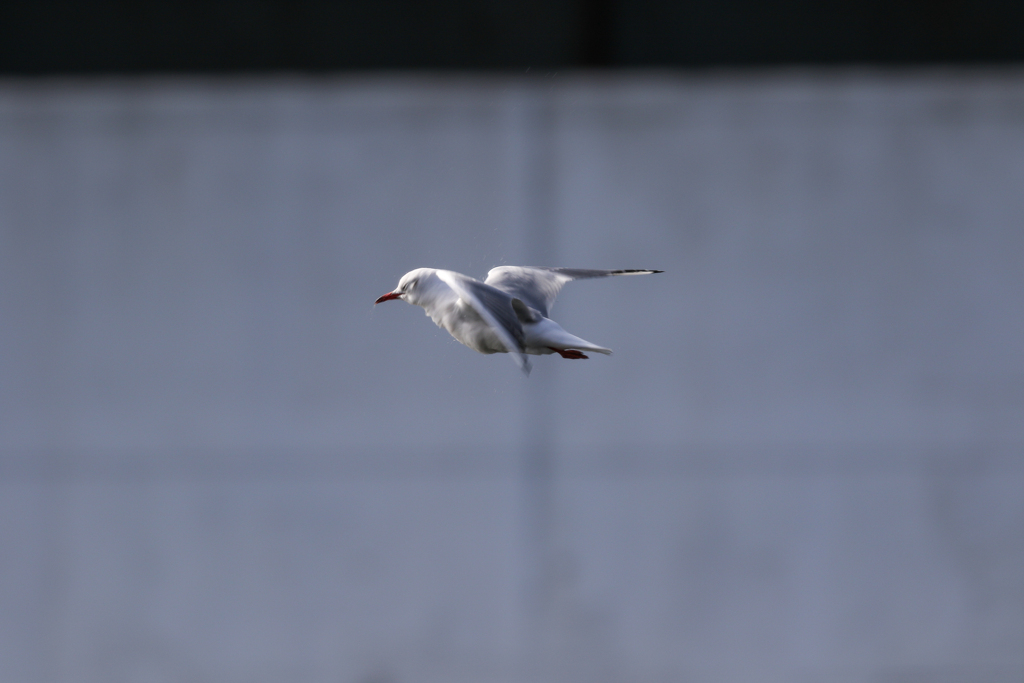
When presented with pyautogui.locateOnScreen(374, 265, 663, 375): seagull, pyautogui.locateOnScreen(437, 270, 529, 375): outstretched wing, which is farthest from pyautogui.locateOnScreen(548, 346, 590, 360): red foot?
pyautogui.locateOnScreen(437, 270, 529, 375): outstretched wing

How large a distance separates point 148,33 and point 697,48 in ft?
6.05

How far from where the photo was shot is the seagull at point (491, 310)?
1.20 meters

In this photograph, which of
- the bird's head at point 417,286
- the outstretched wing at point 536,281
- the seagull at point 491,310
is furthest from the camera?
the outstretched wing at point 536,281

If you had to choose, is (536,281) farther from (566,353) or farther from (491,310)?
(491,310)

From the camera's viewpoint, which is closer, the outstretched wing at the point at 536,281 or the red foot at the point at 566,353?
the red foot at the point at 566,353

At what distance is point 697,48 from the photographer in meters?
3.09

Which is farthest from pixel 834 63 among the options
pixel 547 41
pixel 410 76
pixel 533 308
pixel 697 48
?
pixel 533 308

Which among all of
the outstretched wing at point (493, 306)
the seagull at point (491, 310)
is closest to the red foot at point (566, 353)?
the seagull at point (491, 310)

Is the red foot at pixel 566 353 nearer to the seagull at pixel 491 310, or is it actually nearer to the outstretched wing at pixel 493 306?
the seagull at pixel 491 310

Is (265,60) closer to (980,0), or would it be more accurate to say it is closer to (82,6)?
(82,6)

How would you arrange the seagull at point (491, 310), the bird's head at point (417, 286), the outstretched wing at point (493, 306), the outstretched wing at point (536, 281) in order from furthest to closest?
the outstretched wing at point (536, 281) < the bird's head at point (417, 286) < the seagull at point (491, 310) < the outstretched wing at point (493, 306)

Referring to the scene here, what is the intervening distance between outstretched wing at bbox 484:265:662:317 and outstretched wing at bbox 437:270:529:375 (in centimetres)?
20

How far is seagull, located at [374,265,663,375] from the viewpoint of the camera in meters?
1.20

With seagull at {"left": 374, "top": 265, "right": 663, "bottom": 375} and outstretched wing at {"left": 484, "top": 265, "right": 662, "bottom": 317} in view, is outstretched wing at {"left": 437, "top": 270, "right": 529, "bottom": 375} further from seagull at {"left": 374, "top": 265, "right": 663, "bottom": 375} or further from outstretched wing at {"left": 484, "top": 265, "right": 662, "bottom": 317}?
outstretched wing at {"left": 484, "top": 265, "right": 662, "bottom": 317}
